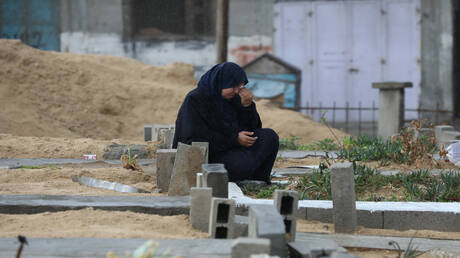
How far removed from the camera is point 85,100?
37.7 feet

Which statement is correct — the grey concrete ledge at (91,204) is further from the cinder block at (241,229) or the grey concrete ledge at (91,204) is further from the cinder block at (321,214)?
the cinder block at (321,214)

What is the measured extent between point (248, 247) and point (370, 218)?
1894 millimetres

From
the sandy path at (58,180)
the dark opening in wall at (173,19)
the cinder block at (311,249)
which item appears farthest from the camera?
the dark opening in wall at (173,19)

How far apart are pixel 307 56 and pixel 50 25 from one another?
6.08 metres

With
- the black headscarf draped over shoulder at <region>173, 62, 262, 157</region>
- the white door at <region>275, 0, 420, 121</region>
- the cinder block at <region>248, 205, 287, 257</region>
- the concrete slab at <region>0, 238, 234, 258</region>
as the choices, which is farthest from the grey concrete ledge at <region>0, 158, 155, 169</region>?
the white door at <region>275, 0, 420, 121</region>

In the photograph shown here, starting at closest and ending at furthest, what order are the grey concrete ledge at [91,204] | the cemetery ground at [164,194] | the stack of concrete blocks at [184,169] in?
1. the cemetery ground at [164,194]
2. the grey concrete ledge at [91,204]
3. the stack of concrete blocks at [184,169]

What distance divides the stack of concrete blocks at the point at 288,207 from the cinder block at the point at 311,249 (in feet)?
1.25

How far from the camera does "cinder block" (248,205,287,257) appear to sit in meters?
2.65

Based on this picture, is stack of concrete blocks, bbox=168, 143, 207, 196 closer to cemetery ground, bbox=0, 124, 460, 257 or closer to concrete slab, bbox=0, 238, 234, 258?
cemetery ground, bbox=0, 124, 460, 257

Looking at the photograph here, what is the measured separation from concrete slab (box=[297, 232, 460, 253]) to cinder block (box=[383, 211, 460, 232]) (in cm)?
28

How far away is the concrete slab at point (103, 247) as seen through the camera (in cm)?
268

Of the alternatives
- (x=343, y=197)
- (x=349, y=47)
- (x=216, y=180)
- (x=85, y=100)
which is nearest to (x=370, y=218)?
(x=343, y=197)

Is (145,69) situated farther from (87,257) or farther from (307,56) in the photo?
(87,257)

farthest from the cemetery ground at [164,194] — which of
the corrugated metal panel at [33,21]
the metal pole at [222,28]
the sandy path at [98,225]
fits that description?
the corrugated metal panel at [33,21]
